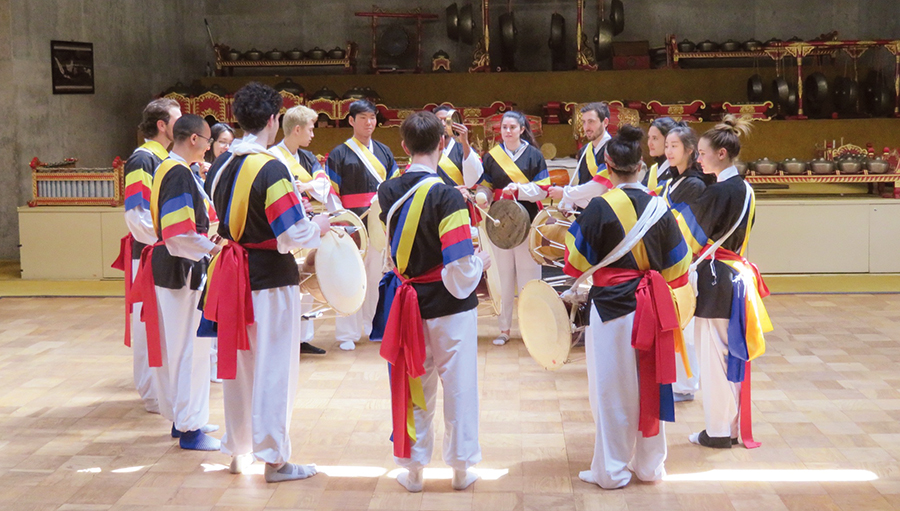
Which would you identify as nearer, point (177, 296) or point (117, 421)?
point (177, 296)

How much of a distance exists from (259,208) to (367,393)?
1.83 metres

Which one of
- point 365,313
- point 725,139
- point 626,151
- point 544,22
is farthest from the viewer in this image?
point 544,22

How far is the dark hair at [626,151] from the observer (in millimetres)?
3469

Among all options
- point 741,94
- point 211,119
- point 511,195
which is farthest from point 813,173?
point 211,119

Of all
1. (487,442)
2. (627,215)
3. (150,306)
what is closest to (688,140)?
(627,215)

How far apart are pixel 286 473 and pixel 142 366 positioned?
1408mm

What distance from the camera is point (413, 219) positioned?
343 centimetres

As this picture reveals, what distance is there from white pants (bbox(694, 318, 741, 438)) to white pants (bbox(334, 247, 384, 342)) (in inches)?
102

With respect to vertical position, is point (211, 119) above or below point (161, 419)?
above

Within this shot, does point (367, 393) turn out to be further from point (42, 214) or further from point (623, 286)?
point (42, 214)

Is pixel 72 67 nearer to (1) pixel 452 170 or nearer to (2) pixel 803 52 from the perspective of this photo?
(1) pixel 452 170

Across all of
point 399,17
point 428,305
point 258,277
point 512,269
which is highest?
point 399,17

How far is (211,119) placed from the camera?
405 inches

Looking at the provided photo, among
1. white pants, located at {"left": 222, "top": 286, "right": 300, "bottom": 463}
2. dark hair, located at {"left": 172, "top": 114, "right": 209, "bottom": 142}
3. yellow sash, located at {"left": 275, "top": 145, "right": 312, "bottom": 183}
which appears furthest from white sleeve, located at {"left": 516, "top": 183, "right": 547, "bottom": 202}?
white pants, located at {"left": 222, "top": 286, "right": 300, "bottom": 463}
